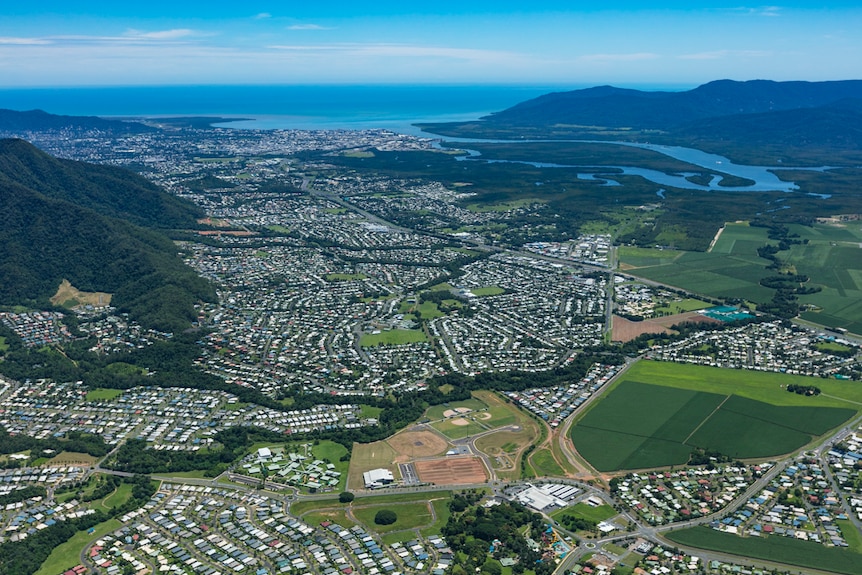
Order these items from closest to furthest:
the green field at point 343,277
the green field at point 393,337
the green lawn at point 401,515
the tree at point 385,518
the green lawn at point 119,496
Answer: the green lawn at point 401,515 → the tree at point 385,518 → the green lawn at point 119,496 → the green field at point 393,337 → the green field at point 343,277

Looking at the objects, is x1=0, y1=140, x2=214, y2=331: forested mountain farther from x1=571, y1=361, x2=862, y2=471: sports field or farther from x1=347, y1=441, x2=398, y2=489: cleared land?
x1=571, y1=361, x2=862, y2=471: sports field

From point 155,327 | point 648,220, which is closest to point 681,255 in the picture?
A: point 648,220

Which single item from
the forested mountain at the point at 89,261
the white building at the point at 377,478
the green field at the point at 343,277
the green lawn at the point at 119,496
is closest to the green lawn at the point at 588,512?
the white building at the point at 377,478

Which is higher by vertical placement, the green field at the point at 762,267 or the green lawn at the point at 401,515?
the green field at the point at 762,267

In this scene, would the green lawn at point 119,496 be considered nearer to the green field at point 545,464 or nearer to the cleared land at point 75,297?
the green field at point 545,464

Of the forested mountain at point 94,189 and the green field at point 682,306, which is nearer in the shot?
the green field at point 682,306

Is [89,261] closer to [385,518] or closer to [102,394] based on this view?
[102,394]
